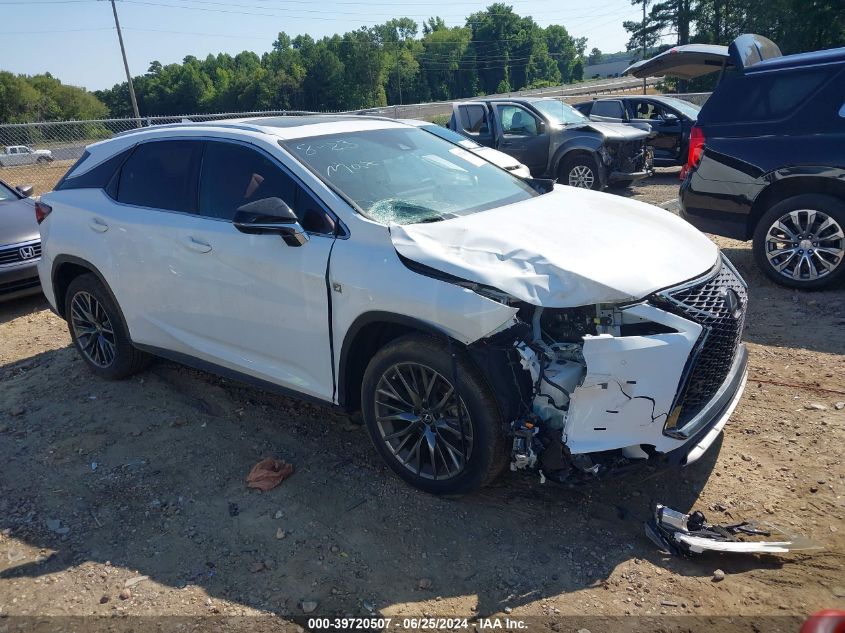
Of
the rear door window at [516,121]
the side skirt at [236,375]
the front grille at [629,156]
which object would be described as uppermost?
the rear door window at [516,121]

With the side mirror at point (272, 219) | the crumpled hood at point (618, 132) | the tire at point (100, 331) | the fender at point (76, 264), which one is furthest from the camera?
the crumpled hood at point (618, 132)

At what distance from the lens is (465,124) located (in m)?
12.3

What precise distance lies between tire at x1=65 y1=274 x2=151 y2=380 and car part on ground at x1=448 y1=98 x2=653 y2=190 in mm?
8070

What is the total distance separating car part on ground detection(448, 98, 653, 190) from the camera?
38.2ft

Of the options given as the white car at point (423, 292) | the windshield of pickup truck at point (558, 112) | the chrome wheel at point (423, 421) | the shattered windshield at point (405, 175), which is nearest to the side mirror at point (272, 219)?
the white car at point (423, 292)

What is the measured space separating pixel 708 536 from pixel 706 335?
912 millimetres

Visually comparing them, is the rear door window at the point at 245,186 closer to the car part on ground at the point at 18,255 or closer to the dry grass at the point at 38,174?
the car part on ground at the point at 18,255

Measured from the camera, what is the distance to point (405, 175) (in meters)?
4.03

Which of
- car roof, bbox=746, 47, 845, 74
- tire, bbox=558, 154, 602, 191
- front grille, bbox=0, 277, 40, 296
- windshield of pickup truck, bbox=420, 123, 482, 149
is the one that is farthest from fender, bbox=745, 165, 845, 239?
front grille, bbox=0, 277, 40, 296

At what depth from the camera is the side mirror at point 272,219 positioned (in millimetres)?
3490

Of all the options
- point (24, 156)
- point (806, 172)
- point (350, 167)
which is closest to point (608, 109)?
point (806, 172)

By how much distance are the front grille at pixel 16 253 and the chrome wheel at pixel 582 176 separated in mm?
8239

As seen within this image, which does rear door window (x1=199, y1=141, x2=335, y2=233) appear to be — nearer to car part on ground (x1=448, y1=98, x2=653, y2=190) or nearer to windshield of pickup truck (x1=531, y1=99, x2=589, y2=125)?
car part on ground (x1=448, y1=98, x2=653, y2=190)

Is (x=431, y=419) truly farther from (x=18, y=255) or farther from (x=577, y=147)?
(x=577, y=147)
